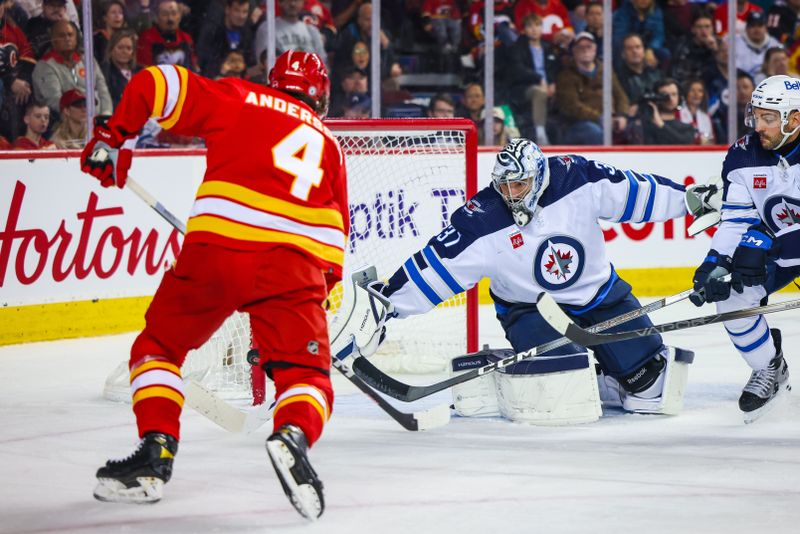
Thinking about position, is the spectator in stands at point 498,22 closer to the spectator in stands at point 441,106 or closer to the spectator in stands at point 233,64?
the spectator in stands at point 441,106

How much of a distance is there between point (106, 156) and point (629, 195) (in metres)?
1.70

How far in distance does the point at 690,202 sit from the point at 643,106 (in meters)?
3.49

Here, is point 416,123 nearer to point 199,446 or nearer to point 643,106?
point 199,446

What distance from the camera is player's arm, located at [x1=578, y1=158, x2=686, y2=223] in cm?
437

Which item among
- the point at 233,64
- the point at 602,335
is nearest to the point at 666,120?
the point at 233,64

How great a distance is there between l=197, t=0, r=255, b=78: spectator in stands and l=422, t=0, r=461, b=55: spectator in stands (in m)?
1.12

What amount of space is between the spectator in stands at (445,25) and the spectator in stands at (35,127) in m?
2.22

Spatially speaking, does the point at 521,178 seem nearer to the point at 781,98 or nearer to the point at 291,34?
the point at 781,98

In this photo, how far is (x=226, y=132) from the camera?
3.21m

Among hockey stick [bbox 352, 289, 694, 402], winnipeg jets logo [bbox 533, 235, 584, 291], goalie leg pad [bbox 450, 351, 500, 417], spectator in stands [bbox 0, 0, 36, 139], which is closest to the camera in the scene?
hockey stick [bbox 352, 289, 694, 402]

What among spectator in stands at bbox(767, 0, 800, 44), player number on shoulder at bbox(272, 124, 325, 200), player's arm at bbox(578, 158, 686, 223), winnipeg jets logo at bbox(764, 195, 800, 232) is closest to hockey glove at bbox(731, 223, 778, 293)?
winnipeg jets logo at bbox(764, 195, 800, 232)

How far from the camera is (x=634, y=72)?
309 inches

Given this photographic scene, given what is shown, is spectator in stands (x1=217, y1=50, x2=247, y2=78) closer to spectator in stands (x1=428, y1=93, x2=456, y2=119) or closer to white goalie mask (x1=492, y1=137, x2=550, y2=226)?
spectator in stands (x1=428, y1=93, x2=456, y2=119)

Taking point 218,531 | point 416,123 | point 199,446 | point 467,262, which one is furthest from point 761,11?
point 218,531
